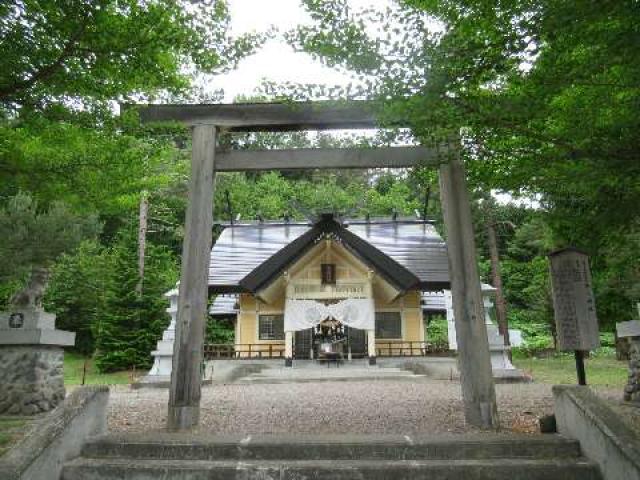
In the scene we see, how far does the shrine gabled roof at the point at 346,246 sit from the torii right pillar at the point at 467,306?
361 inches

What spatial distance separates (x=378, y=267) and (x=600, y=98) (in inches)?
444

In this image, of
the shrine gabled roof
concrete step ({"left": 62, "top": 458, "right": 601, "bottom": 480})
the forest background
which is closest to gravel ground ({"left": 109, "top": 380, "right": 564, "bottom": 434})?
concrete step ({"left": 62, "top": 458, "right": 601, "bottom": 480})

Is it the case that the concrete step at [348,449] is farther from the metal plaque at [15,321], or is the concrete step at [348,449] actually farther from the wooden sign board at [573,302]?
the metal plaque at [15,321]

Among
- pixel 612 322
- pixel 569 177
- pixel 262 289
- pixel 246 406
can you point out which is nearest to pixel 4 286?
Answer: pixel 262 289

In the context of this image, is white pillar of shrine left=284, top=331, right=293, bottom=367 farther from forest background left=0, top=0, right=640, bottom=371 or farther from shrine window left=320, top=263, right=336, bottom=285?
forest background left=0, top=0, right=640, bottom=371

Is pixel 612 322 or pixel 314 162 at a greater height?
pixel 314 162

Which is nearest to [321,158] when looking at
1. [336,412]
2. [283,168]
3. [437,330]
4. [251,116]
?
[283,168]

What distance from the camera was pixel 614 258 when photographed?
1029cm

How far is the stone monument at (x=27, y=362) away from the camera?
17.6 ft

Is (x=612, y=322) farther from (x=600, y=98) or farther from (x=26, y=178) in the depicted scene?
(x=26, y=178)

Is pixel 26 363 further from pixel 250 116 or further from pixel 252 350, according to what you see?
pixel 252 350

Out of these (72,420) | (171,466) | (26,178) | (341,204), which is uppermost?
(341,204)

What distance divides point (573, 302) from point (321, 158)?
3.44 metres

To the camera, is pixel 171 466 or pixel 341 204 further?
pixel 341 204
